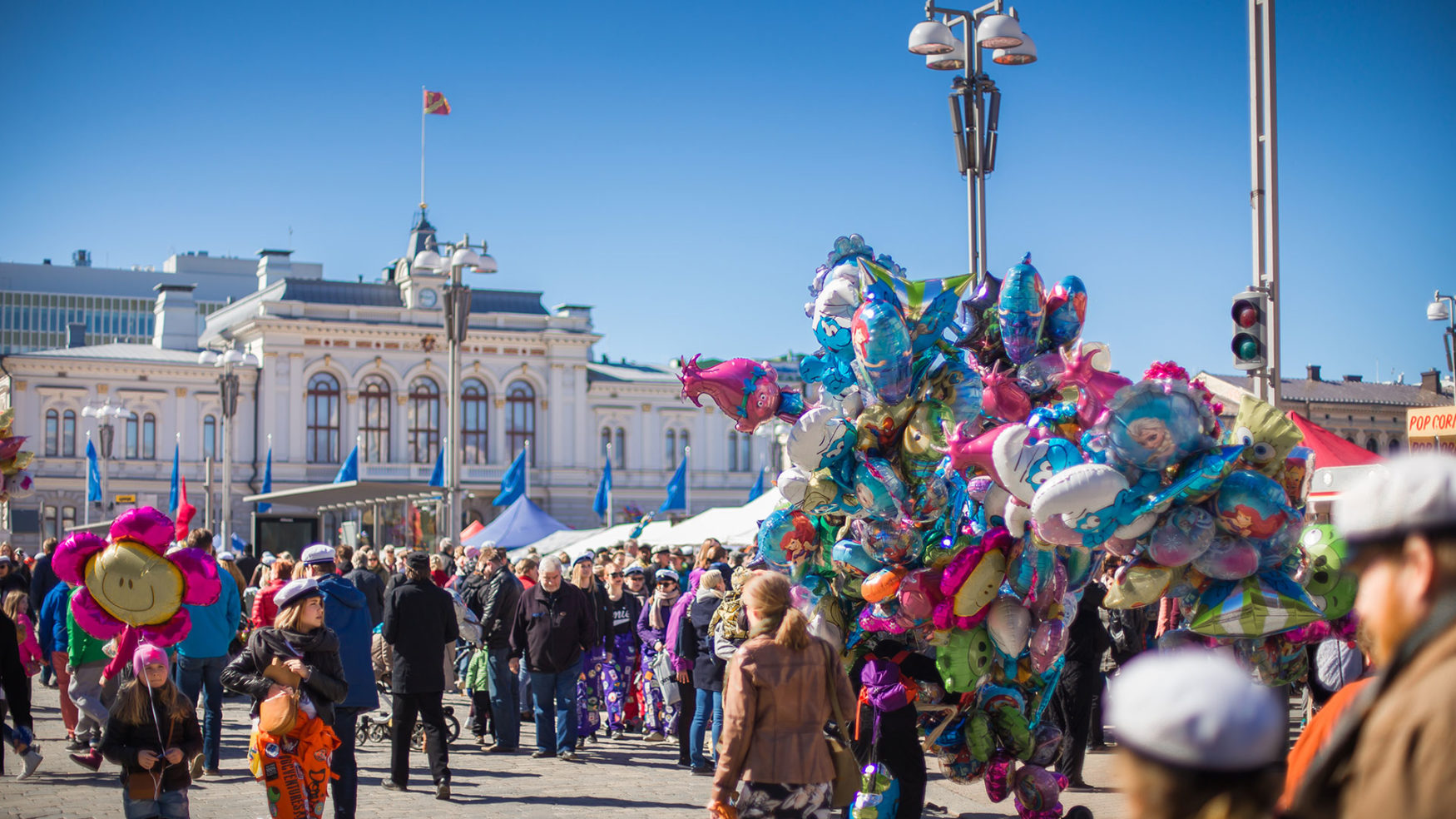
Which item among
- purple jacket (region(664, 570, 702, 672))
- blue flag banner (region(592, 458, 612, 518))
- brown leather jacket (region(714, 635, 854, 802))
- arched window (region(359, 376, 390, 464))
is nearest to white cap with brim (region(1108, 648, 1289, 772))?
brown leather jacket (region(714, 635, 854, 802))

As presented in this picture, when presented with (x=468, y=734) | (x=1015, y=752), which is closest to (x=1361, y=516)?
(x=1015, y=752)

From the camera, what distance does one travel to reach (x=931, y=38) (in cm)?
1192

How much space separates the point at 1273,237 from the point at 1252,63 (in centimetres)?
135

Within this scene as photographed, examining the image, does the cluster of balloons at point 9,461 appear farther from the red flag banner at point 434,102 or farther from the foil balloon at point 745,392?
the red flag banner at point 434,102

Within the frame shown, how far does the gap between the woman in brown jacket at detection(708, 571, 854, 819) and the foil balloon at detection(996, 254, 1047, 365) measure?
2757 millimetres

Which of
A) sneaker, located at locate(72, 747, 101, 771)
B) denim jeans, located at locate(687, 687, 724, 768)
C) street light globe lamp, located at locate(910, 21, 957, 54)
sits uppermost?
street light globe lamp, located at locate(910, 21, 957, 54)

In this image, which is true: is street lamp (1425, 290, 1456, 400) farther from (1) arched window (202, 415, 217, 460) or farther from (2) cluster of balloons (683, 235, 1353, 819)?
(1) arched window (202, 415, 217, 460)

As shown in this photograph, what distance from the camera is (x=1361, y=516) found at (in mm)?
2709

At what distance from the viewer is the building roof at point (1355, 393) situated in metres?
56.8

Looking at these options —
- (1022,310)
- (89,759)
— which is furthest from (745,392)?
(89,759)

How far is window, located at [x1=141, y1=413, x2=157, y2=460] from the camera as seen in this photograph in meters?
54.2

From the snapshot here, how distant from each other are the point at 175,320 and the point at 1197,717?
66.1m

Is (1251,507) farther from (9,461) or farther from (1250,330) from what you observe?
(9,461)

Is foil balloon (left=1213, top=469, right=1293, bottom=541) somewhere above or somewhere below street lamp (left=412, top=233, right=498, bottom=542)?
below
